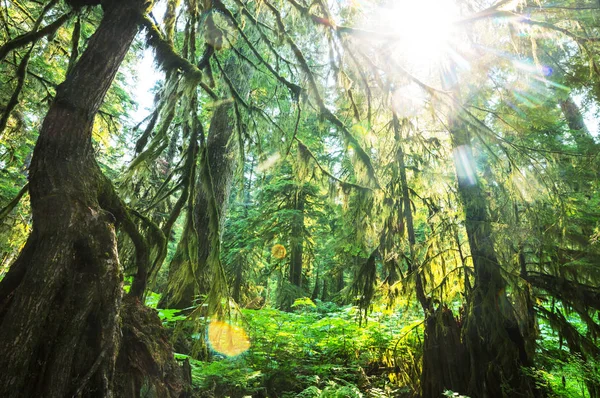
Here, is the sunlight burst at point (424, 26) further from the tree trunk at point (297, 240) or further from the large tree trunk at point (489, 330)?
the tree trunk at point (297, 240)

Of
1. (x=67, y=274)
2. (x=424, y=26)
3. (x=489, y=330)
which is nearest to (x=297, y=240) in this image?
(x=489, y=330)

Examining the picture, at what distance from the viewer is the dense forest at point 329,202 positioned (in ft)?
7.23

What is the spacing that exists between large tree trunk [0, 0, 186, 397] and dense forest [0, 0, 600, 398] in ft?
0.04

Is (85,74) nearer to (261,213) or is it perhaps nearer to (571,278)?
(571,278)

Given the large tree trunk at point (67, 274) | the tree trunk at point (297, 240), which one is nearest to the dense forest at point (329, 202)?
the large tree trunk at point (67, 274)

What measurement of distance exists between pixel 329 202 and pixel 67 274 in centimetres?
324

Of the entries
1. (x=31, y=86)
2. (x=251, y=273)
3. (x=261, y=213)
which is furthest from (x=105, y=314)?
(x=261, y=213)

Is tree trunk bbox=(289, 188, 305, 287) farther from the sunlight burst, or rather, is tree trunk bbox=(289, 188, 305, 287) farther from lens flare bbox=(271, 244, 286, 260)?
the sunlight burst

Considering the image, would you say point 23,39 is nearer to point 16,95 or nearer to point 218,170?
point 16,95

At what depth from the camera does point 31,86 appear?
5.89m

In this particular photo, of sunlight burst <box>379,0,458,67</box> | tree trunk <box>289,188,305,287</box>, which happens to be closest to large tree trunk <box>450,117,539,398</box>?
sunlight burst <box>379,0,458,67</box>

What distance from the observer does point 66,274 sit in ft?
6.85

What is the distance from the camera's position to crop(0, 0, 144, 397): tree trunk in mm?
1890

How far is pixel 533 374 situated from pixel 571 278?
1307mm
